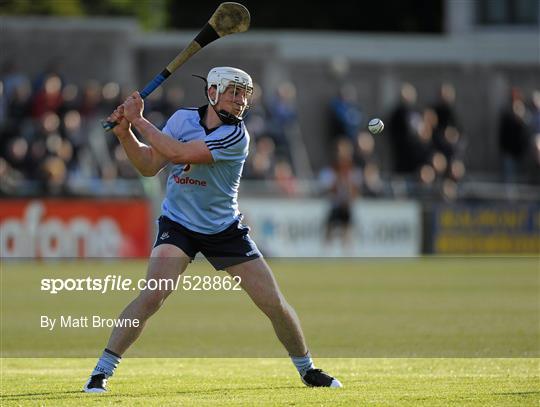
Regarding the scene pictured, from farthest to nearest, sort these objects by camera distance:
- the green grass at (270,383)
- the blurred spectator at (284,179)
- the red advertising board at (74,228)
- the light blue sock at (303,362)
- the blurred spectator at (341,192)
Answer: the blurred spectator at (284,179)
the blurred spectator at (341,192)
the red advertising board at (74,228)
the light blue sock at (303,362)
the green grass at (270,383)

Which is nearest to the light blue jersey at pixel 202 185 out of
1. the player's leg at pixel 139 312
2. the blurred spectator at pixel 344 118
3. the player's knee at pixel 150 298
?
the player's leg at pixel 139 312

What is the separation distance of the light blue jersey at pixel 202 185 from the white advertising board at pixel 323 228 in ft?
53.0

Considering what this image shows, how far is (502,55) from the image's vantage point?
113 ft

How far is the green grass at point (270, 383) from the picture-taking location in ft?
30.2

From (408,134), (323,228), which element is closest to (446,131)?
(408,134)

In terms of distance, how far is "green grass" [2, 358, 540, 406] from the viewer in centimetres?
920

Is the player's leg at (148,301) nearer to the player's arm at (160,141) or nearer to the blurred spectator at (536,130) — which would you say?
the player's arm at (160,141)

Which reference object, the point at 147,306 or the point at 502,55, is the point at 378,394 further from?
the point at 502,55

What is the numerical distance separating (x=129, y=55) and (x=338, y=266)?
773 centimetres

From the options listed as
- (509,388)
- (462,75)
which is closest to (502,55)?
(462,75)

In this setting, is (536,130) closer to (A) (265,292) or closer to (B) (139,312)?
(A) (265,292)

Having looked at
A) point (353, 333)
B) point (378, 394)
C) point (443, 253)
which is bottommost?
point (443, 253)

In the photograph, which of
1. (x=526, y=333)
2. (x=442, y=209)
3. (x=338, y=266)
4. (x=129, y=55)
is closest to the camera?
(x=526, y=333)

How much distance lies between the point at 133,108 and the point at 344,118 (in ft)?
66.6
